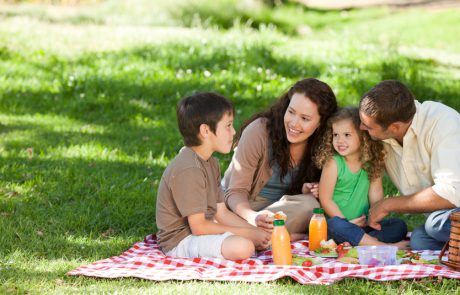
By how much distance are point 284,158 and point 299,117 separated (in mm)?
318

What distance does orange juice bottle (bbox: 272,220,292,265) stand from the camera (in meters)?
4.02

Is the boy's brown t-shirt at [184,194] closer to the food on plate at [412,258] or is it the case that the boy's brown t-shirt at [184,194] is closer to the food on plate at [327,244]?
the food on plate at [327,244]

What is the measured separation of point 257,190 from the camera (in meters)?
4.85

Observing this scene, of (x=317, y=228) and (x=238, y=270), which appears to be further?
(x=317, y=228)

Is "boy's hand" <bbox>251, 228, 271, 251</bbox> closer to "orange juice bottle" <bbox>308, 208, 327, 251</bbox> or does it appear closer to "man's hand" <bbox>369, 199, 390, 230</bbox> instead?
"orange juice bottle" <bbox>308, 208, 327, 251</bbox>

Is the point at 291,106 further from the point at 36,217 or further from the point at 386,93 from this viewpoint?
the point at 36,217

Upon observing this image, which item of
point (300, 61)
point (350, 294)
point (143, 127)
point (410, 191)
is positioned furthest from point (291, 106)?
point (300, 61)

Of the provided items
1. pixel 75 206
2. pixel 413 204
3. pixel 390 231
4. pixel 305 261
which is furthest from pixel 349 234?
pixel 75 206

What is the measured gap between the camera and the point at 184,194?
4121 mm

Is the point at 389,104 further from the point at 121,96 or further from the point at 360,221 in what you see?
the point at 121,96

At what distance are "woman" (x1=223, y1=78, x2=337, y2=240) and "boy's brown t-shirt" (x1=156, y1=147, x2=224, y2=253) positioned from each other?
37cm

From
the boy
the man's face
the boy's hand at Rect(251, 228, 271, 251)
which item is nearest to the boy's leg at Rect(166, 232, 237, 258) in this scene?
the boy

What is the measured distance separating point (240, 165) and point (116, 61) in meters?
4.42

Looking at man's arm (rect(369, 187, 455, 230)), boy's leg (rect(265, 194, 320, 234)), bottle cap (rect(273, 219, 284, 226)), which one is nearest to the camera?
bottle cap (rect(273, 219, 284, 226))
